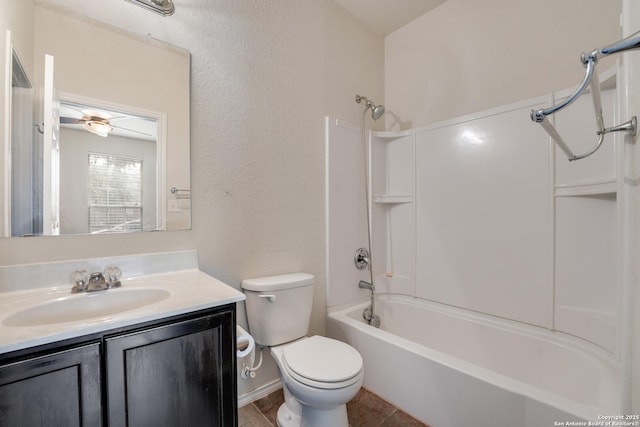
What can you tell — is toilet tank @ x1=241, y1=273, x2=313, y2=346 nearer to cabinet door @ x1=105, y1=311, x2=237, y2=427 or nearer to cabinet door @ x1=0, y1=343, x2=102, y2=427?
cabinet door @ x1=105, y1=311, x2=237, y2=427

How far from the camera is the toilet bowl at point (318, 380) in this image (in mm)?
1187

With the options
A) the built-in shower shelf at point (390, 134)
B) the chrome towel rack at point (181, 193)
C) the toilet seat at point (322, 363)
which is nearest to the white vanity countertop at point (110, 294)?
the chrome towel rack at point (181, 193)

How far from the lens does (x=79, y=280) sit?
3.56 feet

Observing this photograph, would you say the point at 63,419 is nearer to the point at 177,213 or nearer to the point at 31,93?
the point at 177,213

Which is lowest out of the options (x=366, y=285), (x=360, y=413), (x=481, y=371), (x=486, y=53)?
(x=360, y=413)

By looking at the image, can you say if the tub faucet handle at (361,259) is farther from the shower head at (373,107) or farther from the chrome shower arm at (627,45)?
the chrome shower arm at (627,45)

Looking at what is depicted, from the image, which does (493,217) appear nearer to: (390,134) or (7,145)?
(390,134)

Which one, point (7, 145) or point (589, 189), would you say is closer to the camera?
point (7, 145)

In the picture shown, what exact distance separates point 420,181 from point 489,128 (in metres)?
0.59

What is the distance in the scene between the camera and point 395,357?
1.59 meters

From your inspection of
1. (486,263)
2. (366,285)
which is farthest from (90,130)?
(486,263)

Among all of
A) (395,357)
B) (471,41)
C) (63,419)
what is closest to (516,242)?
(395,357)

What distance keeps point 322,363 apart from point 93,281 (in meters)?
1.03

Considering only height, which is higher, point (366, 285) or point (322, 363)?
point (366, 285)
